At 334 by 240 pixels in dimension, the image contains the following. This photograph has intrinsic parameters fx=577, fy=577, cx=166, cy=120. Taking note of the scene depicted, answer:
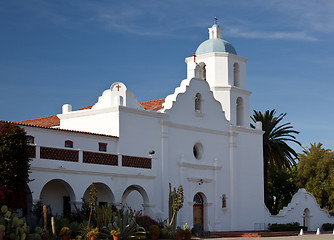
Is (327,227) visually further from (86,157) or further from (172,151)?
(86,157)

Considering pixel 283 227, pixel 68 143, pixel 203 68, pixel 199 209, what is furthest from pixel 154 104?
pixel 283 227

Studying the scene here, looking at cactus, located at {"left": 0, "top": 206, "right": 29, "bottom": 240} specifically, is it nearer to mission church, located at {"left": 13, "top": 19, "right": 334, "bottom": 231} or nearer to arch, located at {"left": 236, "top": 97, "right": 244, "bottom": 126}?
mission church, located at {"left": 13, "top": 19, "right": 334, "bottom": 231}

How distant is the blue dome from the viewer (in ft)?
143

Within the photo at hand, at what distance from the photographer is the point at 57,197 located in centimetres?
3159

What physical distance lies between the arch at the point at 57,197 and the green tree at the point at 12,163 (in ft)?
16.5

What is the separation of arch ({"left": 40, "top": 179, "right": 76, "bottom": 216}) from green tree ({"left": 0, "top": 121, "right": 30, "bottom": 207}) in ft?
16.5

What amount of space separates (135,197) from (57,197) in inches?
211

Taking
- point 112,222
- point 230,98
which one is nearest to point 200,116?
point 230,98

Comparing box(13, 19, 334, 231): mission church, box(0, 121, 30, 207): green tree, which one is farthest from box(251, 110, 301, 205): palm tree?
box(0, 121, 30, 207): green tree

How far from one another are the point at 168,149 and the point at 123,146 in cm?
375

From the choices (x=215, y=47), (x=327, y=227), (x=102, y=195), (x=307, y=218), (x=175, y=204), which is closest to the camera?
(x=175, y=204)

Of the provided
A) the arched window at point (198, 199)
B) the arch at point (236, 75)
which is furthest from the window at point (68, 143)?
the arch at point (236, 75)

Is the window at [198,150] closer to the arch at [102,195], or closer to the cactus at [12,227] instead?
the arch at [102,195]

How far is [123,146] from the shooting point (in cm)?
3441
